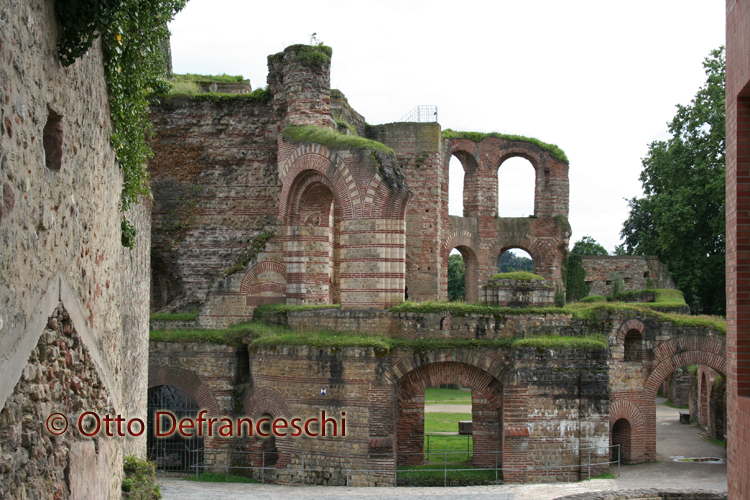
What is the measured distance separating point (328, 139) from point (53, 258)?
12021mm

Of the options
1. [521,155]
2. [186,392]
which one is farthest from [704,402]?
[186,392]

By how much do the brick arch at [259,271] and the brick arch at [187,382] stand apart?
239cm

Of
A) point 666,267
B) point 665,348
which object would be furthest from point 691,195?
point 665,348

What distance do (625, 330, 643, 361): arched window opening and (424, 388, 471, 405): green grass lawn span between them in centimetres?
1022

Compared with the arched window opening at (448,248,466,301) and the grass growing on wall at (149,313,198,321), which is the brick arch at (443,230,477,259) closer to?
the grass growing on wall at (149,313,198,321)

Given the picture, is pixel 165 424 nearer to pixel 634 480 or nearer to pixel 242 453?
pixel 242 453

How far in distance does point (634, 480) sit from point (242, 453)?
7758 millimetres

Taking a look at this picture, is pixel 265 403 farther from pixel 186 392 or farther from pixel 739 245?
pixel 739 245


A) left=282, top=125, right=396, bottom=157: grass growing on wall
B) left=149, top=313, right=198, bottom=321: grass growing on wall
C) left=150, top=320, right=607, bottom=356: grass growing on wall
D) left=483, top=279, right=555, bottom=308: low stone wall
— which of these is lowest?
left=150, top=320, right=607, bottom=356: grass growing on wall

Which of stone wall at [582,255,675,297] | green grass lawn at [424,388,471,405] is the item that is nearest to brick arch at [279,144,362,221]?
green grass lawn at [424,388,471,405]

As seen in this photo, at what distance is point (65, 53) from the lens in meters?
5.26

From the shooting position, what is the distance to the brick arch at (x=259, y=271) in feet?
59.2

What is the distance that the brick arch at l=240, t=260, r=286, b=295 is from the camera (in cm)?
1805

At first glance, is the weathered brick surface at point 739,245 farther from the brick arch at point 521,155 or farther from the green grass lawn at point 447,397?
the green grass lawn at point 447,397
